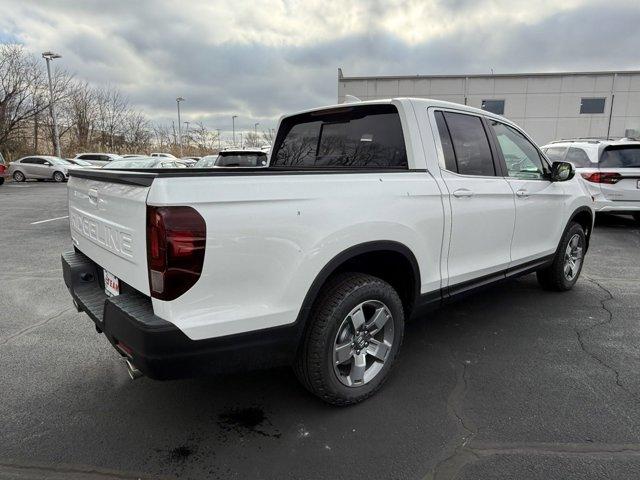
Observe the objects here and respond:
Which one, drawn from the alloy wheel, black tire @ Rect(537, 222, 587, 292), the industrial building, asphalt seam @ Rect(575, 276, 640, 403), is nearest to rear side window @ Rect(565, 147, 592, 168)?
asphalt seam @ Rect(575, 276, 640, 403)

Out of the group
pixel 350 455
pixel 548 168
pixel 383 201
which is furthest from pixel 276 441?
pixel 548 168

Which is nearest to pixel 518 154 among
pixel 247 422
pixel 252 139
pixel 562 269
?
pixel 562 269

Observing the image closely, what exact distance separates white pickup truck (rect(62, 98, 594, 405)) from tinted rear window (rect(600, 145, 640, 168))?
5600mm

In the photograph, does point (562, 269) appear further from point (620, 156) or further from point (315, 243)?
point (620, 156)

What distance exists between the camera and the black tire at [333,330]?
2.44 meters

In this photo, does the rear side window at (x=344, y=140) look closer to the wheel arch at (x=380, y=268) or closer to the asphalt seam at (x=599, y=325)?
the wheel arch at (x=380, y=268)

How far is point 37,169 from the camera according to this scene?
23891 mm

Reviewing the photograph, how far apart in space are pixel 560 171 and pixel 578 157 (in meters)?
5.51

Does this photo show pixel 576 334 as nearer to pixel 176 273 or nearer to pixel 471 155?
pixel 471 155

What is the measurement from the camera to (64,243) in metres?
7.57

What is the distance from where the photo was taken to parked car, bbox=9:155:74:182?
78.3 feet

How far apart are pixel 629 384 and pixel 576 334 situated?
861 mm

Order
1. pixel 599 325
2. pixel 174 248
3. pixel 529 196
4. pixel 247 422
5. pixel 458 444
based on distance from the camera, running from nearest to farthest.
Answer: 1. pixel 174 248
2. pixel 458 444
3. pixel 247 422
4. pixel 529 196
5. pixel 599 325

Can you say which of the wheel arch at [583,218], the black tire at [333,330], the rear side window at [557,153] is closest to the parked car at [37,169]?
the rear side window at [557,153]
